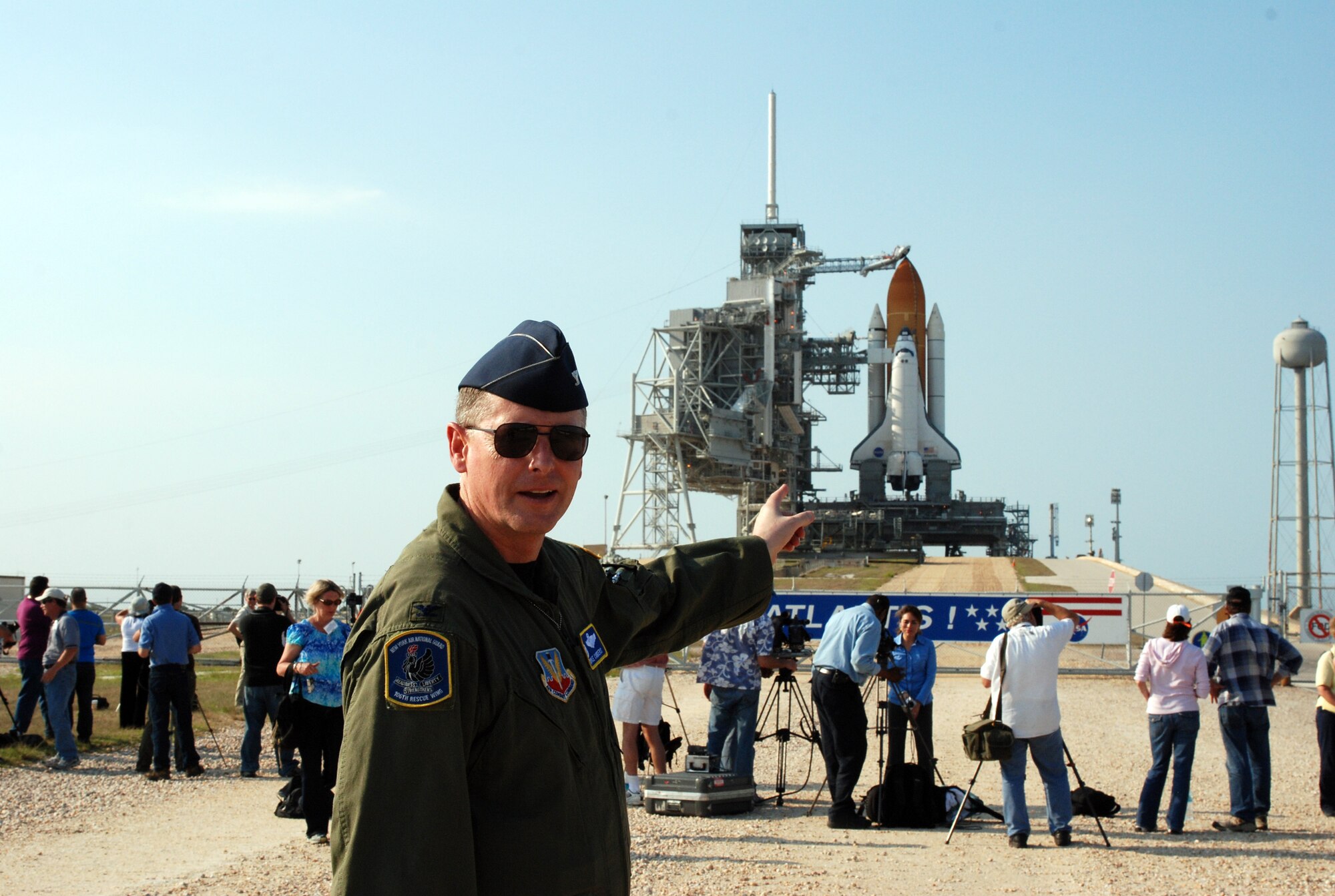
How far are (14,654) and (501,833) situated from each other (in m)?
26.8

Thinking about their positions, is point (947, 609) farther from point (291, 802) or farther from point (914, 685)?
point (291, 802)

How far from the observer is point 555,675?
238 cm

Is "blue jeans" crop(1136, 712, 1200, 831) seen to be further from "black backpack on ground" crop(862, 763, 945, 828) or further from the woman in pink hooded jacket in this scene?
"black backpack on ground" crop(862, 763, 945, 828)

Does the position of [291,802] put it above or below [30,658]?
below

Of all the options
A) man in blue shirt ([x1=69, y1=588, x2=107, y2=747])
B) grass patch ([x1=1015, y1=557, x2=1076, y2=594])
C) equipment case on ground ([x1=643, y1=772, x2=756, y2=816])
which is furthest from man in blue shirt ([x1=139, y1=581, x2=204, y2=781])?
grass patch ([x1=1015, y1=557, x2=1076, y2=594])

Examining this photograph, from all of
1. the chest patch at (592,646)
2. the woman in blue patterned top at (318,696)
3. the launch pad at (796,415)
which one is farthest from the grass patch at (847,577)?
the chest patch at (592,646)

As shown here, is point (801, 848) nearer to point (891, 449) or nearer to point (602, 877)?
point (602, 877)

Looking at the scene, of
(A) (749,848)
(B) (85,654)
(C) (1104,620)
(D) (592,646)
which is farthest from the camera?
(C) (1104,620)

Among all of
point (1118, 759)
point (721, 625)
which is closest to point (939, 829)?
point (1118, 759)

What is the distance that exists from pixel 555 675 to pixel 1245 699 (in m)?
9.03

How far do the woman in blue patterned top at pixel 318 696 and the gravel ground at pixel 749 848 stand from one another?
309 mm

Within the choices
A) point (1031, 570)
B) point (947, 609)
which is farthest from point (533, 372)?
point (1031, 570)

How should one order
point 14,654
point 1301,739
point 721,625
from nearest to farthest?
1. point 721,625
2. point 1301,739
3. point 14,654

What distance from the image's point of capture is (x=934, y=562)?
61.8 meters
